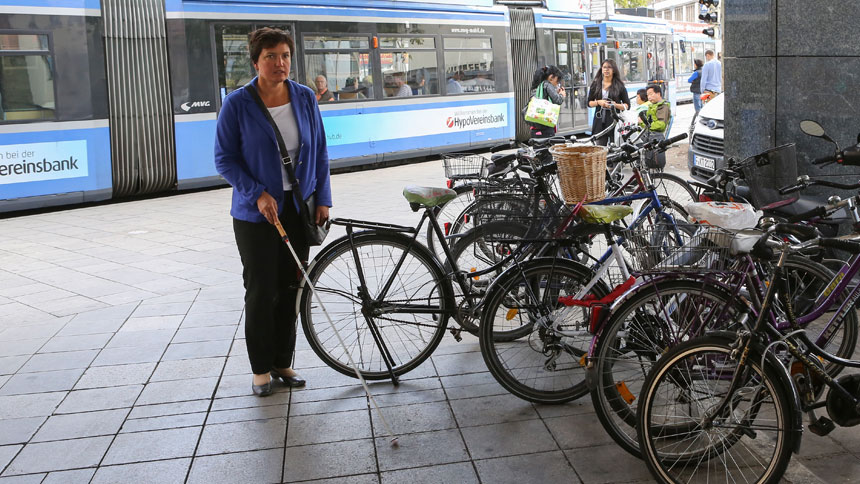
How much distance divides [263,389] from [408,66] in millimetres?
12194

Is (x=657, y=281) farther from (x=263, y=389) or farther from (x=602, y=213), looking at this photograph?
(x=263, y=389)

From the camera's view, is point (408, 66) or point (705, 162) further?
point (408, 66)

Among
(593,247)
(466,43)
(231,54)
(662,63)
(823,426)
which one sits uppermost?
(466,43)

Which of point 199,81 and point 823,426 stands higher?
point 199,81

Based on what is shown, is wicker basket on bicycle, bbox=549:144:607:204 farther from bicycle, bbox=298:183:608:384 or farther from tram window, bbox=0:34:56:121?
tram window, bbox=0:34:56:121

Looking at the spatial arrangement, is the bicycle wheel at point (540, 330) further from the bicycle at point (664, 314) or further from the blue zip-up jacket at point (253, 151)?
the blue zip-up jacket at point (253, 151)

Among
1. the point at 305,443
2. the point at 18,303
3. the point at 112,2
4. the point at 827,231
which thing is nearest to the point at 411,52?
the point at 112,2

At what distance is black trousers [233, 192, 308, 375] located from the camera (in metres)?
4.49

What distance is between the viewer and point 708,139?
955cm

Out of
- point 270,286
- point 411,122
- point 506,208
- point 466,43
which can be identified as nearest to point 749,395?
point 506,208

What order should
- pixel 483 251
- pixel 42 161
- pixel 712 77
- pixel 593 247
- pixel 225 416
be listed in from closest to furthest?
1. pixel 225 416
2. pixel 593 247
3. pixel 483 251
4. pixel 42 161
5. pixel 712 77

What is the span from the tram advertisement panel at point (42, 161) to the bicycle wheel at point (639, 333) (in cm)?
978

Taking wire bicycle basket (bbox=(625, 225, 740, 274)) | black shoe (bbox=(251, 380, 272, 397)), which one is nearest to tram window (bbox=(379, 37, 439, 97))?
black shoe (bbox=(251, 380, 272, 397))

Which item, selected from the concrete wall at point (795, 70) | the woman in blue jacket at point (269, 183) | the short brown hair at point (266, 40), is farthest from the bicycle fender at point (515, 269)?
the concrete wall at point (795, 70)
